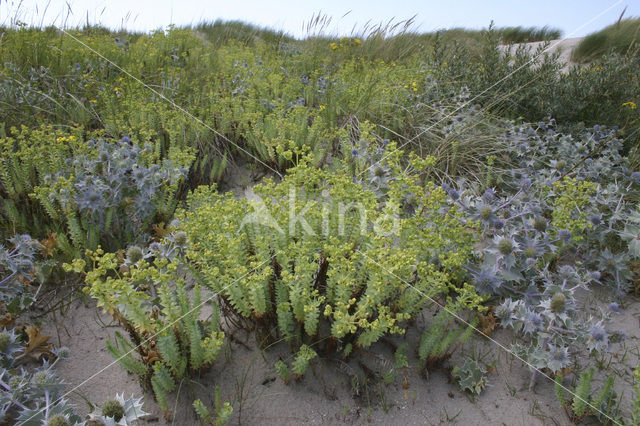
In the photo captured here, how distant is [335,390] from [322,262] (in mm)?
699

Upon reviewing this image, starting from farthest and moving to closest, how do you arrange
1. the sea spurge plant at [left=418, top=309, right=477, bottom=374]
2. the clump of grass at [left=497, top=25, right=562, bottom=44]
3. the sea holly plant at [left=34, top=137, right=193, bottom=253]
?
1. the clump of grass at [left=497, top=25, right=562, bottom=44]
2. the sea holly plant at [left=34, top=137, right=193, bottom=253]
3. the sea spurge plant at [left=418, top=309, right=477, bottom=374]

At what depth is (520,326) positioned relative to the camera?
8.23 feet

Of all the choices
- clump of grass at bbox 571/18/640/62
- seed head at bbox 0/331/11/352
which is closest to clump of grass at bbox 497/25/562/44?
clump of grass at bbox 571/18/640/62

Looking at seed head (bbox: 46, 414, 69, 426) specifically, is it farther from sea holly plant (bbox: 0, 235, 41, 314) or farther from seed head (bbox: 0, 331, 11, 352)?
sea holly plant (bbox: 0, 235, 41, 314)

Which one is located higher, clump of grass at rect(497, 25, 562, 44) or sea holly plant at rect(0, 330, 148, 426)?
clump of grass at rect(497, 25, 562, 44)

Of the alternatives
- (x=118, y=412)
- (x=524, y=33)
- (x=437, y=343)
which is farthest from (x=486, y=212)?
(x=524, y=33)

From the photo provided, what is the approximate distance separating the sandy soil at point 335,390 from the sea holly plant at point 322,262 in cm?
15

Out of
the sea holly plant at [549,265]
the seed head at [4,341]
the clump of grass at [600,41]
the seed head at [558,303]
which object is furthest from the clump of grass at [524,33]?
the seed head at [4,341]

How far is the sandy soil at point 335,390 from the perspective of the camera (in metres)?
2.08

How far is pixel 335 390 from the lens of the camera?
7.01 feet

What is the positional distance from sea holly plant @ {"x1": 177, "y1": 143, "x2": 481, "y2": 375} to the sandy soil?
149mm

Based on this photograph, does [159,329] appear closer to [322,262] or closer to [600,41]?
[322,262]

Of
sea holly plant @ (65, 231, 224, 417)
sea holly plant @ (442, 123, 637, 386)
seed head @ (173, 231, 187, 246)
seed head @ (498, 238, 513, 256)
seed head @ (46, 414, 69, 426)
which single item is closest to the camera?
seed head @ (46, 414, 69, 426)

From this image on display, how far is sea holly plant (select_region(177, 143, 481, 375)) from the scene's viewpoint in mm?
2023
